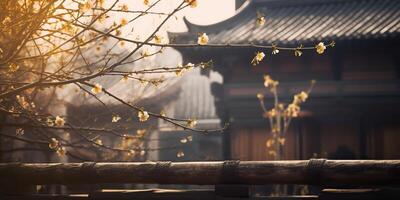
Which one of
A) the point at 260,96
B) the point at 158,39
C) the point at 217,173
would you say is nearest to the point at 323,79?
the point at 260,96

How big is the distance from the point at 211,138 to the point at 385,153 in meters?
13.5

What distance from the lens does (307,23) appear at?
14.7 m

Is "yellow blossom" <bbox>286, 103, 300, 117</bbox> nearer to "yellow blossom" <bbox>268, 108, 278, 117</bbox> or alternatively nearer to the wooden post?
"yellow blossom" <bbox>268, 108, 278, 117</bbox>

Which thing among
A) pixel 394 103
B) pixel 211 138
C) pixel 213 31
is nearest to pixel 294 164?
pixel 394 103

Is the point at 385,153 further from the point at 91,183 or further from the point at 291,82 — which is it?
the point at 91,183

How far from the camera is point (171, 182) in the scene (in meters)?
5.78

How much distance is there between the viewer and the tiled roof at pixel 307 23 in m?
13.2

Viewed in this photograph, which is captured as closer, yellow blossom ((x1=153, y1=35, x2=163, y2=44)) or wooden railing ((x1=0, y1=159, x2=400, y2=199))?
wooden railing ((x1=0, y1=159, x2=400, y2=199))

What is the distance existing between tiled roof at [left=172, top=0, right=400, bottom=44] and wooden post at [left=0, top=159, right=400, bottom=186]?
7.29 metres

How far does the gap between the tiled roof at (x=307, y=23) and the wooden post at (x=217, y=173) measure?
23.9ft

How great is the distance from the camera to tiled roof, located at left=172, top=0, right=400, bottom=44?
1324 centimetres

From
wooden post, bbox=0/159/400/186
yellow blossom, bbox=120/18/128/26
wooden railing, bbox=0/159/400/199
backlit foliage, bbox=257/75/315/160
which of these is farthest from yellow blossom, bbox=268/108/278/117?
yellow blossom, bbox=120/18/128/26

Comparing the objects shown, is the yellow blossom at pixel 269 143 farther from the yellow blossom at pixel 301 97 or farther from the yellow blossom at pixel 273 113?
the yellow blossom at pixel 301 97

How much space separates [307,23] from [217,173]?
9.77m
